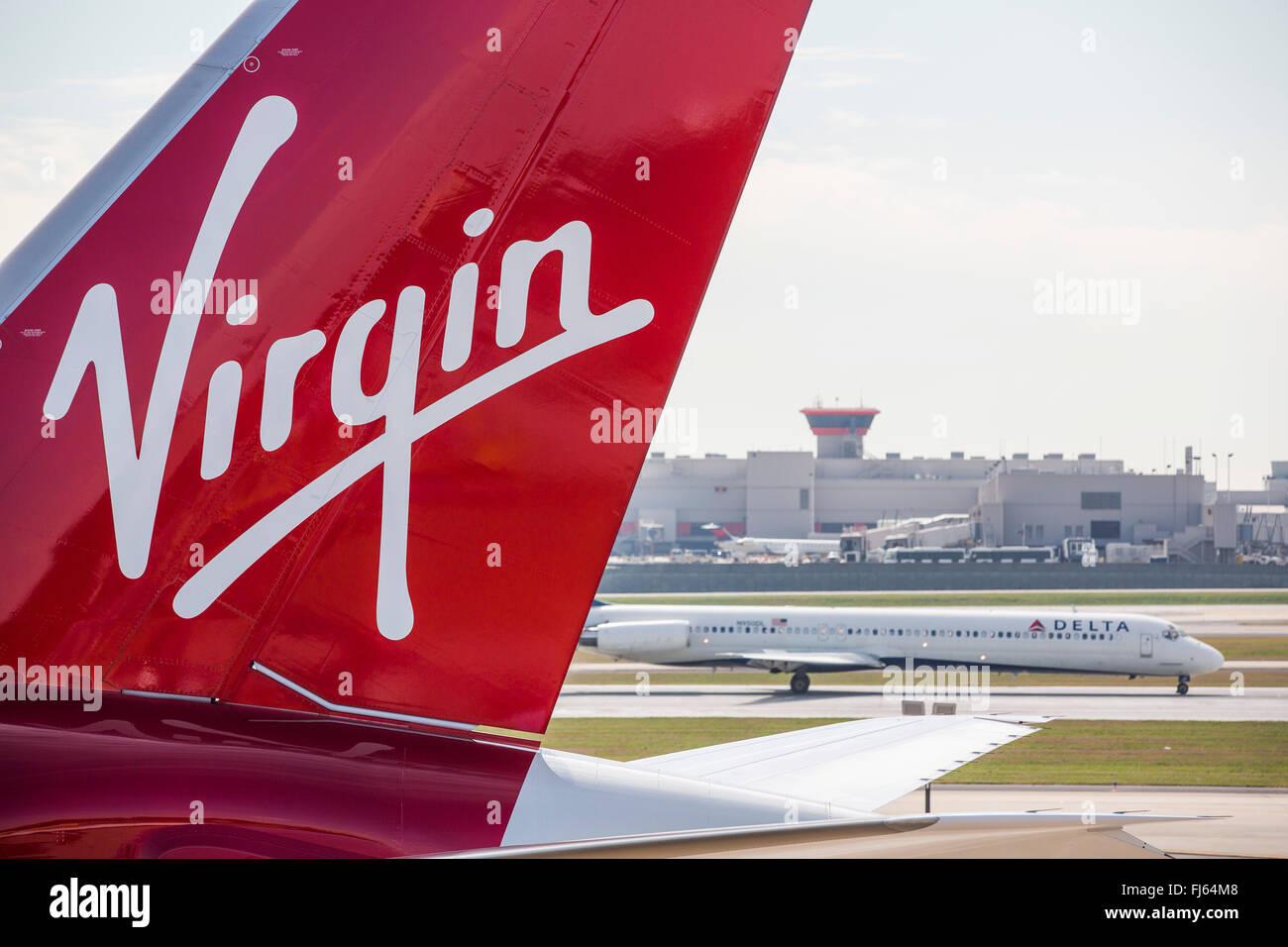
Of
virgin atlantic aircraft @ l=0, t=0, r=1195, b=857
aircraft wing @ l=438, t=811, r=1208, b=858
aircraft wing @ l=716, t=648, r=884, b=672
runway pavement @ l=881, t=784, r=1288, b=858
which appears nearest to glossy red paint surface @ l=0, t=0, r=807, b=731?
virgin atlantic aircraft @ l=0, t=0, r=1195, b=857

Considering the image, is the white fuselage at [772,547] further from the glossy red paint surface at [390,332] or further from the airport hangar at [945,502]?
the glossy red paint surface at [390,332]

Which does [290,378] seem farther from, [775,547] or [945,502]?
[945,502]

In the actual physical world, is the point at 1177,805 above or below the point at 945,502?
below

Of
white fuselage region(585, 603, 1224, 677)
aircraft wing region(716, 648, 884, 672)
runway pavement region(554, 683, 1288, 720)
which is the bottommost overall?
runway pavement region(554, 683, 1288, 720)

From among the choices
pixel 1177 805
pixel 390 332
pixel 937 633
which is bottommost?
pixel 1177 805

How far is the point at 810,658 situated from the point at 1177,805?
21.6m

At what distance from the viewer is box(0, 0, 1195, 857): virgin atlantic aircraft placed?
197 inches

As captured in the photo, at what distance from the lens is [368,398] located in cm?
530

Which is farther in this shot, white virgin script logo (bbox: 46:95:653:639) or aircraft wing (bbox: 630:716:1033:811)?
aircraft wing (bbox: 630:716:1033:811)

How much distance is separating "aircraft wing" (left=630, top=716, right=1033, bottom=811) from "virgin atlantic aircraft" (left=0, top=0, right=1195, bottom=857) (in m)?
1.59

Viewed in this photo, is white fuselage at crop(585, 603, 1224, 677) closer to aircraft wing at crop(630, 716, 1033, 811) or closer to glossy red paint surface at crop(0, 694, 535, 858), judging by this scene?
aircraft wing at crop(630, 716, 1033, 811)

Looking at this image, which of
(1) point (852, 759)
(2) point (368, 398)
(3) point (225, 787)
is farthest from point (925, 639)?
(3) point (225, 787)

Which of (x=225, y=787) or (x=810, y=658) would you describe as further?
(x=810, y=658)

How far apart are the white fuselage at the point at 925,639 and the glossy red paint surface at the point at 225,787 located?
40.6m
